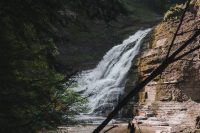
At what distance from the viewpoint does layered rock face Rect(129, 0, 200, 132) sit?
58.8 feet

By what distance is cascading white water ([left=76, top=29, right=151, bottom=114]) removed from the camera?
23.9 m

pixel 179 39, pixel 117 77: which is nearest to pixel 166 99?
pixel 179 39

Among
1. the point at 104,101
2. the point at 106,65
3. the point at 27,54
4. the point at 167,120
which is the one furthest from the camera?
the point at 106,65

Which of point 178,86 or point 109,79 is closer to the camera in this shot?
point 178,86

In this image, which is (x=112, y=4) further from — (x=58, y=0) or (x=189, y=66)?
(x=189, y=66)

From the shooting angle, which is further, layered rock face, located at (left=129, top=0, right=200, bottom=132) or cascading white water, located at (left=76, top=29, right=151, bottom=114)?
cascading white water, located at (left=76, top=29, right=151, bottom=114)

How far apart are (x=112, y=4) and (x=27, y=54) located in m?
A: 1.43

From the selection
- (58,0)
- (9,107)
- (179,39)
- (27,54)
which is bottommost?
(9,107)

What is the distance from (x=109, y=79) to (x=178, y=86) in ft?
27.3

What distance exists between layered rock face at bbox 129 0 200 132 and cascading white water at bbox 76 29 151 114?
2806mm

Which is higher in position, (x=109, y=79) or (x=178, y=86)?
(x=109, y=79)

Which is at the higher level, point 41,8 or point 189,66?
point 189,66

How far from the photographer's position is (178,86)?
19219 millimetres

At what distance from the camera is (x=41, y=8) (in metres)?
3.82
